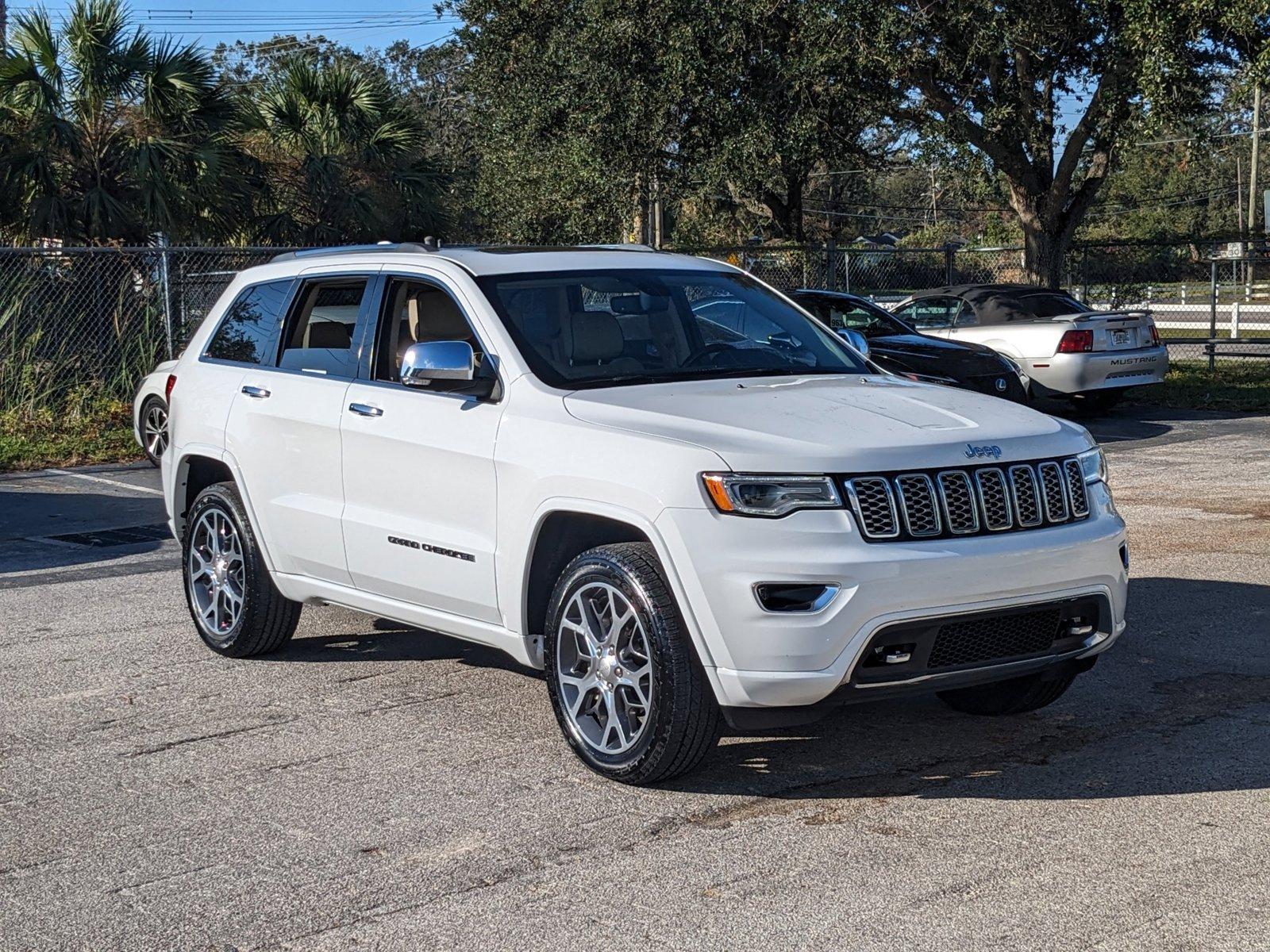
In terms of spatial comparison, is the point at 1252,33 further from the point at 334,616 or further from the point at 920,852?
the point at 920,852

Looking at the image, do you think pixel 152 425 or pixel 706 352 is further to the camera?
pixel 152 425

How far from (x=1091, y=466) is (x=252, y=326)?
391 cm

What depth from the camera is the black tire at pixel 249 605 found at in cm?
693

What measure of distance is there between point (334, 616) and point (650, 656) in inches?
138

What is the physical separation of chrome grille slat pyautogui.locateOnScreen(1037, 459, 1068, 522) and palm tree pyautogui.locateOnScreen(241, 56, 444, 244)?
17296 millimetres

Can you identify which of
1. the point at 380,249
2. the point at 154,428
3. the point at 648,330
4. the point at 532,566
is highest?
the point at 380,249

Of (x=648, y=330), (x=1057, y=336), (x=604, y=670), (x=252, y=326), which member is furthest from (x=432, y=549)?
(x=1057, y=336)

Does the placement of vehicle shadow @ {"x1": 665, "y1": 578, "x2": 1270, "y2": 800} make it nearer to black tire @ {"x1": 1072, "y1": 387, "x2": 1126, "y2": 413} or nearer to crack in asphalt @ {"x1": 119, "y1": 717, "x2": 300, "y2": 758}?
crack in asphalt @ {"x1": 119, "y1": 717, "x2": 300, "y2": 758}

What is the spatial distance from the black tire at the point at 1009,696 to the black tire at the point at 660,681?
4.18ft

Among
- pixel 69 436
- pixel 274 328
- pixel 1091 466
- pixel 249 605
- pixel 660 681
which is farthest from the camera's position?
pixel 69 436

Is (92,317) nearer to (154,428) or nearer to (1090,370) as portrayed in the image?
(154,428)

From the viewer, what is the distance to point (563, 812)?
498 centimetres

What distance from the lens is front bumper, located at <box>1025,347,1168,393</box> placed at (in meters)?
17.7

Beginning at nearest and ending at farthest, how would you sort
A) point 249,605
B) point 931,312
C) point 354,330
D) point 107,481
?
1. point 354,330
2. point 249,605
3. point 107,481
4. point 931,312
